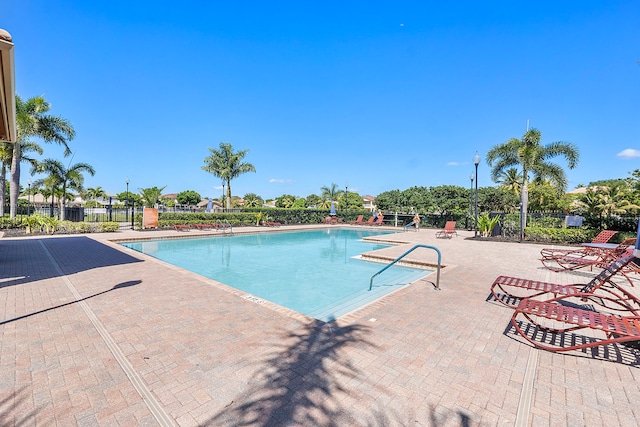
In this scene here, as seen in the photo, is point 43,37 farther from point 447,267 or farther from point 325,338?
point 447,267

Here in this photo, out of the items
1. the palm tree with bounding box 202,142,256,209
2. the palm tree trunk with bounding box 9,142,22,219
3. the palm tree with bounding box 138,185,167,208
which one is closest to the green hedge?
the palm tree with bounding box 202,142,256,209

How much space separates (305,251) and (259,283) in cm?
543

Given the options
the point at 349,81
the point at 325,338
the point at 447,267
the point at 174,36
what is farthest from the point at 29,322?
the point at 349,81

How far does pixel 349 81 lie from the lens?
20.7 meters

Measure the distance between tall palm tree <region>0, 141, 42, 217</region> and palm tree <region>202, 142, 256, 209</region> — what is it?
12.6 metres

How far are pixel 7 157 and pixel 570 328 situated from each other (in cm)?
2566

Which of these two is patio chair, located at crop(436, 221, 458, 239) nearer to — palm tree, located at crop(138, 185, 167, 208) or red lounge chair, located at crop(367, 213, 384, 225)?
red lounge chair, located at crop(367, 213, 384, 225)

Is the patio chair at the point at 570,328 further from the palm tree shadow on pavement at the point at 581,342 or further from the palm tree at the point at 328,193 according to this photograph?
the palm tree at the point at 328,193

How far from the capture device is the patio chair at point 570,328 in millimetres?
2924

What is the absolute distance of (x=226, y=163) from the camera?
96.6ft

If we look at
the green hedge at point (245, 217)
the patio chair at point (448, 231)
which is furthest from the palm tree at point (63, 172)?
the patio chair at point (448, 231)

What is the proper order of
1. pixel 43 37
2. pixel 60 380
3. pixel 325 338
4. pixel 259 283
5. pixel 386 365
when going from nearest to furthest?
1. pixel 60 380
2. pixel 386 365
3. pixel 325 338
4. pixel 259 283
5. pixel 43 37

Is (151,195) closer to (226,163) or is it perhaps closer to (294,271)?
(226,163)

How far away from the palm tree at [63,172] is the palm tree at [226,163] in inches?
386
